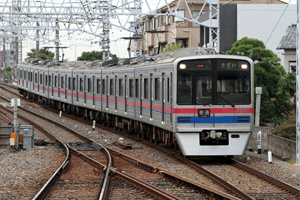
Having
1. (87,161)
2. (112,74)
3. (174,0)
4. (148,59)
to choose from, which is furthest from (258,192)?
(174,0)

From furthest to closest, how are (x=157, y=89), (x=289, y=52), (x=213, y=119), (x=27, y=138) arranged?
(x=289, y=52) → (x=27, y=138) → (x=157, y=89) → (x=213, y=119)

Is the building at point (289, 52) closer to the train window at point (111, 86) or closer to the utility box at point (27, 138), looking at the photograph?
the train window at point (111, 86)

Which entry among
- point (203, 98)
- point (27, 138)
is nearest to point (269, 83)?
point (203, 98)

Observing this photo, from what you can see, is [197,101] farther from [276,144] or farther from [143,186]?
[143,186]

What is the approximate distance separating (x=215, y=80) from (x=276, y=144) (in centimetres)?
267

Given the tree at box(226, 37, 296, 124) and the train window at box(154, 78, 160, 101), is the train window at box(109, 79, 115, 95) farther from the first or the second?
the train window at box(154, 78, 160, 101)

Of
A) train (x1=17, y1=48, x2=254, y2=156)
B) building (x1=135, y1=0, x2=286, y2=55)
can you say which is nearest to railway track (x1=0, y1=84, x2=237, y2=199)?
train (x1=17, y1=48, x2=254, y2=156)

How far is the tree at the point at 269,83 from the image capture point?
17.7m

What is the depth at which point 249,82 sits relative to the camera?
38.4 ft

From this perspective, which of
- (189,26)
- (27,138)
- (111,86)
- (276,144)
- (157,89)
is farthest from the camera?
(189,26)

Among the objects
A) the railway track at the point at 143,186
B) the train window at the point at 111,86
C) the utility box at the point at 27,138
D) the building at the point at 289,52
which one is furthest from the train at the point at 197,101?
the building at the point at 289,52

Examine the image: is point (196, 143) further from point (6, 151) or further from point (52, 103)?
point (52, 103)

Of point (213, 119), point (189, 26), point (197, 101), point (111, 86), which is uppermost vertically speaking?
point (189, 26)

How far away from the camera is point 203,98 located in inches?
458
